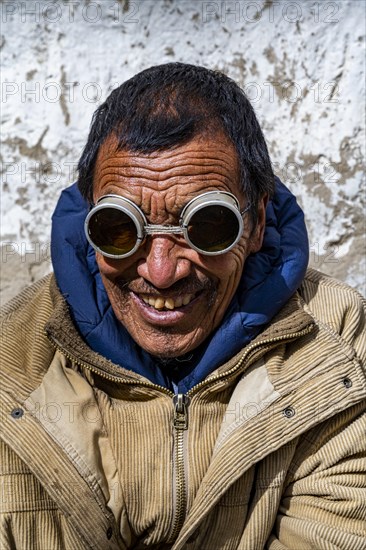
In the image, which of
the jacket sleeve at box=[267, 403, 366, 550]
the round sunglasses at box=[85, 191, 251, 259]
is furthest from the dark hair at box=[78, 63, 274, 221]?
the jacket sleeve at box=[267, 403, 366, 550]

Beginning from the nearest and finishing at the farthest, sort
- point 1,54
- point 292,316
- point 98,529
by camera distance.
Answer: point 98,529 → point 292,316 → point 1,54

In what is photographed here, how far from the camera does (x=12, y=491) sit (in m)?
2.40

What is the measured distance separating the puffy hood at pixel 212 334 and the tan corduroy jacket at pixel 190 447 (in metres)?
0.07

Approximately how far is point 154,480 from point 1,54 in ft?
7.17

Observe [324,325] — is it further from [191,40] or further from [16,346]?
[191,40]

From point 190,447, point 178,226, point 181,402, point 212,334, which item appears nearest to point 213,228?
point 178,226

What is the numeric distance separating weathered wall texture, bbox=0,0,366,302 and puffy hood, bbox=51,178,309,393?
3.73 ft

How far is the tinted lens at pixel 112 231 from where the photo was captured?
2.35m

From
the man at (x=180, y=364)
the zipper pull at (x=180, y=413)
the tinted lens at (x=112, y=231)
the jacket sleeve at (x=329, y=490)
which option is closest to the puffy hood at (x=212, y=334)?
the man at (x=180, y=364)

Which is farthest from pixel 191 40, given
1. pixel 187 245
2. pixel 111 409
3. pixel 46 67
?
pixel 111 409

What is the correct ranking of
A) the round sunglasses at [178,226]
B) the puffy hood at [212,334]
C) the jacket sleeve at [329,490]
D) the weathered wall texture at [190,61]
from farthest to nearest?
1. the weathered wall texture at [190,61]
2. the puffy hood at [212,334]
3. the jacket sleeve at [329,490]
4. the round sunglasses at [178,226]

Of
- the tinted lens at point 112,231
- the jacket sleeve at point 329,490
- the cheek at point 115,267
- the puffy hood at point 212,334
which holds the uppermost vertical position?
the tinted lens at point 112,231

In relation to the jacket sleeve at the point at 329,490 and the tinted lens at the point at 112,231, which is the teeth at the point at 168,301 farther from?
the jacket sleeve at the point at 329,490

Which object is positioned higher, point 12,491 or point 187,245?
point 187,245
